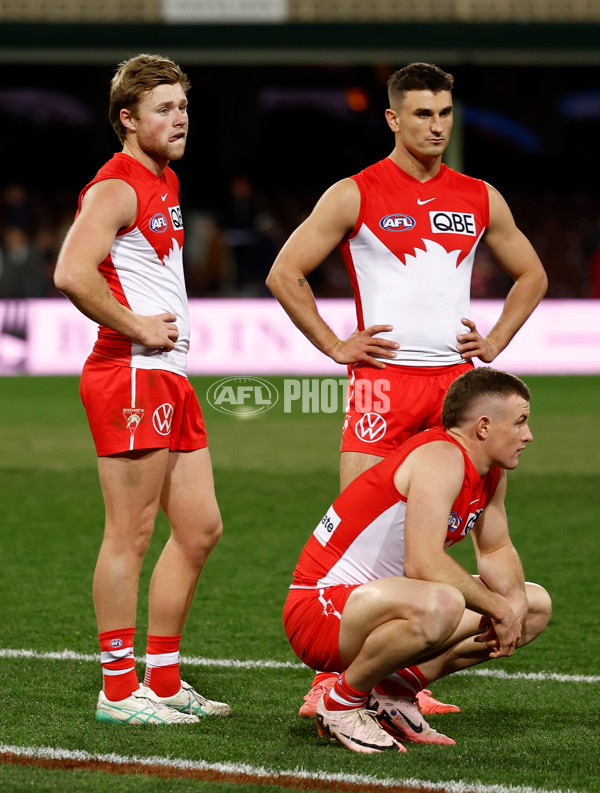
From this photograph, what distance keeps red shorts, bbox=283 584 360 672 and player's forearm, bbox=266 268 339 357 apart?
1103 millimetres

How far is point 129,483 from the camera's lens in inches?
176

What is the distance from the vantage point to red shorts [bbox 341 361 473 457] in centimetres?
490

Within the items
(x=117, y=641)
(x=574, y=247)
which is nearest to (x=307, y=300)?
(x=117, y=641)

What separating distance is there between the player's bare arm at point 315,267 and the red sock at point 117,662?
4.41 feet

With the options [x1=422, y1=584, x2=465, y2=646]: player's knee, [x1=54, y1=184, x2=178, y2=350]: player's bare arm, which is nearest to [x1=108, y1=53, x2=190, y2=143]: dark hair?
[x1=54, y1=184, x2=178, y2=350]: player's bare arm

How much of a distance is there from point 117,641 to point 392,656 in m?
1.02

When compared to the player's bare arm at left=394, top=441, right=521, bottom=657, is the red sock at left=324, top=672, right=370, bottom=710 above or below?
below

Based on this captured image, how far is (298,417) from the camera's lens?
49.9 ft

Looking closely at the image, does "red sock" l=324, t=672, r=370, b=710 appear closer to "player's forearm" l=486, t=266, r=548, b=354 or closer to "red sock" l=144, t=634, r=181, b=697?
"red sock" l=144, t=634, r=181, b=697

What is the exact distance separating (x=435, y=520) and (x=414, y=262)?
1.35 metres

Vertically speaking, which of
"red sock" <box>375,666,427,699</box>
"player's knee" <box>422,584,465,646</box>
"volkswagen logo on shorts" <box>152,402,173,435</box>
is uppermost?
"volkswagen logo on shorts" <box>152,402,173,435</box>

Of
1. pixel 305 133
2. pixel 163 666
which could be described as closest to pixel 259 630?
pixel 163 666

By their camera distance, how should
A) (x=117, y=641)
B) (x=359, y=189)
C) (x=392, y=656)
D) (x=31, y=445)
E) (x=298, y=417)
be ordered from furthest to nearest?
(x=298, y=417)
(x=31, y=445)
(x=359, y=189)
(x=117, y=641)
(x=392, y=656)

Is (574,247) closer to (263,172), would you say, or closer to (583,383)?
(263,172)
